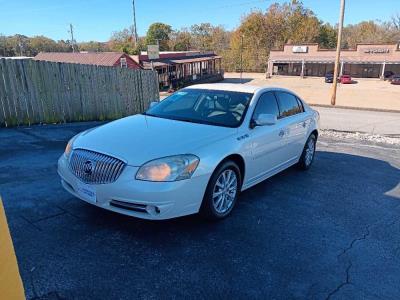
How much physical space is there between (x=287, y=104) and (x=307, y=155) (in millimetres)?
1184

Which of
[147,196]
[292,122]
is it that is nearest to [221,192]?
[147,196]

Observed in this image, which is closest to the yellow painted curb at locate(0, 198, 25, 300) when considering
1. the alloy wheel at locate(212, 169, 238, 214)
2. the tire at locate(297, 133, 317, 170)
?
the alloy wheel at locate(212, 169, 238, 214)

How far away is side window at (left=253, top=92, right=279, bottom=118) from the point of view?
4504 millimetres

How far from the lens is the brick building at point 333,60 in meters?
51.2

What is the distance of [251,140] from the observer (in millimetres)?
4164

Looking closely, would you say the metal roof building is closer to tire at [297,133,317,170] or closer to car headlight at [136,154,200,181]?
tire at [297,133,317,170]

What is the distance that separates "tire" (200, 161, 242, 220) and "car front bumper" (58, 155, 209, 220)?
22 centimetres

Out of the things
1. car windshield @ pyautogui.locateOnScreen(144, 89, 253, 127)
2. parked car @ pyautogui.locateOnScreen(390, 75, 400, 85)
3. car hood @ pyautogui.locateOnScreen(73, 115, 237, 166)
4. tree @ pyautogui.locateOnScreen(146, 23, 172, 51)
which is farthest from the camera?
tree @ pyautogui.locateOnScreen(146, 23, 172, 51)

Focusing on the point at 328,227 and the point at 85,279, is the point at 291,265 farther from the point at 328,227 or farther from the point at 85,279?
the point at 85,279

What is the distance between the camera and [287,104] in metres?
5.24

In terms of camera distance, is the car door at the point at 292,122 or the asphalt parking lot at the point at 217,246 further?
the car door at the point at 292,122

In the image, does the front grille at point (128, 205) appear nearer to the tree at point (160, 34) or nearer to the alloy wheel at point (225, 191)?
the alloy wheel at point (225, 191)

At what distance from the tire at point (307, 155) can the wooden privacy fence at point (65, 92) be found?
6.87 metres

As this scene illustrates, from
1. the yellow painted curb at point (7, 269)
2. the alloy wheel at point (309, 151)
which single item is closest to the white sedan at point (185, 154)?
the alloy wheel at point (309, 151)
